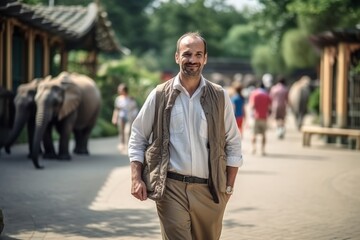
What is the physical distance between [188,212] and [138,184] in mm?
387

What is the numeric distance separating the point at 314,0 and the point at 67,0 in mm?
23687

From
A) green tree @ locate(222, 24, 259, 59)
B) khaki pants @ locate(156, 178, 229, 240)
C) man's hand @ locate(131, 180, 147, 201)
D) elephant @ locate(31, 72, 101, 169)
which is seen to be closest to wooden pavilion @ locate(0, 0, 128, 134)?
elephant @ locate(31, 72, 101, 169)

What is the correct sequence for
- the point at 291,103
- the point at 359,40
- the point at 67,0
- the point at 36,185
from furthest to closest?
the point at 67,0
the point at 291,103
the point at 359,40
the point at 36,185

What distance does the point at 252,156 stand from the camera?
16344 millimetres

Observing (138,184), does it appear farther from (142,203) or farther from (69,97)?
(69,97)

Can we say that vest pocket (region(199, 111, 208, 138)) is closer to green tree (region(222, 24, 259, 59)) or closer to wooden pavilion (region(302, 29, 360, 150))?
wooden pavilion (region(302, 29, 360, 150))

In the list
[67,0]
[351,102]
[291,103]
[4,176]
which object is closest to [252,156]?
[351,102]

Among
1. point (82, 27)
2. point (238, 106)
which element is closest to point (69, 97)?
point (238, 106)

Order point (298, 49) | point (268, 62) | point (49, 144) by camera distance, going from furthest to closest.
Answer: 1. point (268, 62)
2. point (298, 49)
3. point (49, 144)

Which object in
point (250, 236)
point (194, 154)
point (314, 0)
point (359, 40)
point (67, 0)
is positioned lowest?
point (250, 236)

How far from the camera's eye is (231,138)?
16.3 ft

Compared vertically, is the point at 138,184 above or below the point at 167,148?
below

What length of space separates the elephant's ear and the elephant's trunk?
38.6 inches

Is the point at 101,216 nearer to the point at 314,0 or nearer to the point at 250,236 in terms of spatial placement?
the point at 250,236
